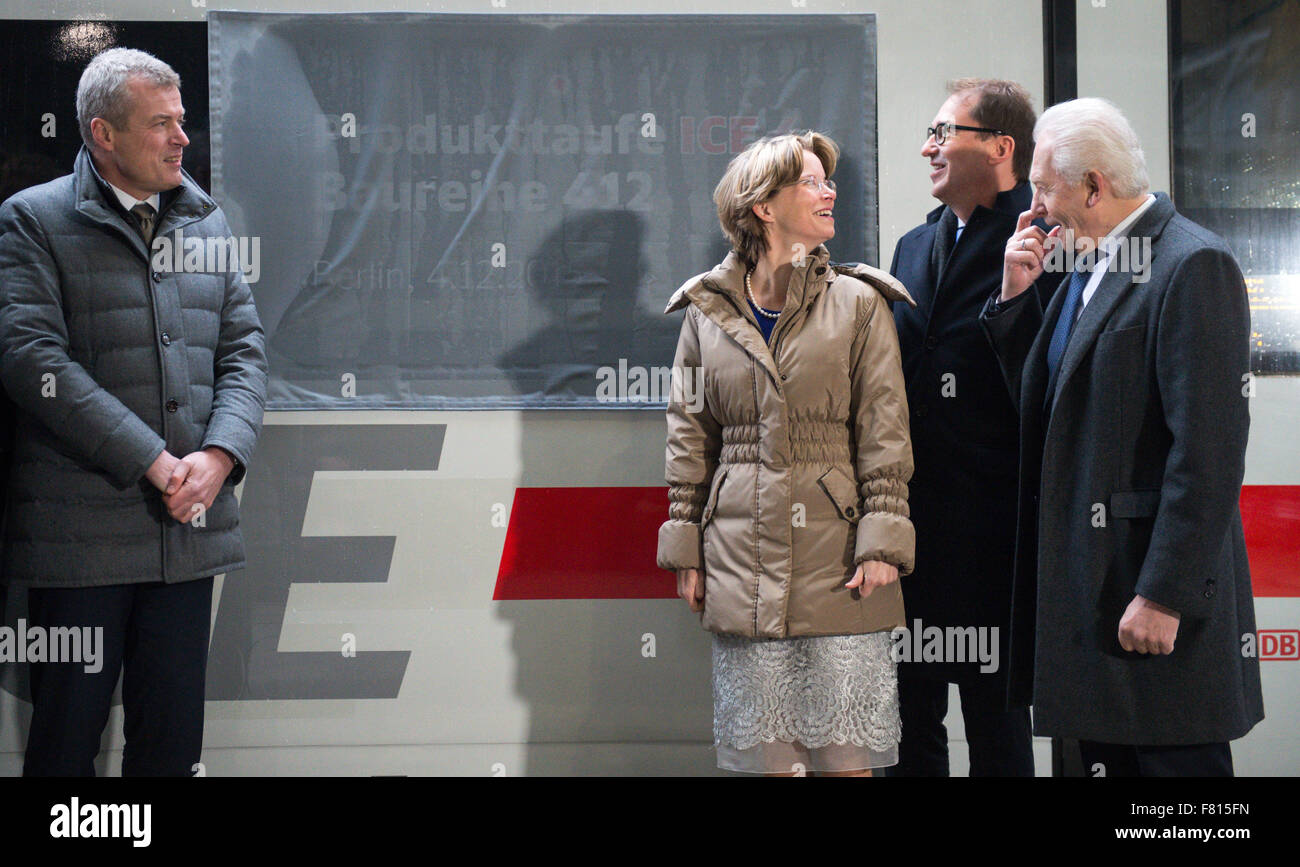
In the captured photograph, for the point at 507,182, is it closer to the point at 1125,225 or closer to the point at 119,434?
the point at 119,434

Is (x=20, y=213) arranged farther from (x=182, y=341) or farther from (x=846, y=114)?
(x=846, y=114)

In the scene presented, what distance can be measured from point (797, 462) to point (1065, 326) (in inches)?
23.9

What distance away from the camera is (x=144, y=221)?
2.52 meters

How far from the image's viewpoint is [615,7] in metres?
3.02

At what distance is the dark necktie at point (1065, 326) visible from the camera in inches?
86.1

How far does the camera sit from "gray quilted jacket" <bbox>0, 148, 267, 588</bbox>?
2365 millimetres

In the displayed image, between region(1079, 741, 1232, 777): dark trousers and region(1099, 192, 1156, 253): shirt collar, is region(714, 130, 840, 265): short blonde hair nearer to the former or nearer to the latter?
region(1099, 192, 1156, 253): shirt collar

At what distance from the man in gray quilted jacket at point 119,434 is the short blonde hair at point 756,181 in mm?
1238

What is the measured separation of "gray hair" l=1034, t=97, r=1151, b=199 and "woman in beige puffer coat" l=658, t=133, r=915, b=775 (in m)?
0.42

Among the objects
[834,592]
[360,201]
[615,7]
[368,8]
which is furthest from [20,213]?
[834,592]

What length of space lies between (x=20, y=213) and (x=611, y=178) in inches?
57.0

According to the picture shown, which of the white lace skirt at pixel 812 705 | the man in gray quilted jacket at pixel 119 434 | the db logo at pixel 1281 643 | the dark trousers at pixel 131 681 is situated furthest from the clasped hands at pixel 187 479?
the db logo at pixel 1281 643

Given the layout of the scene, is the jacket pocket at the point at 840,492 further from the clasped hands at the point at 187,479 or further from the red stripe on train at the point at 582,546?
the clasped hands at the point at 187,479
